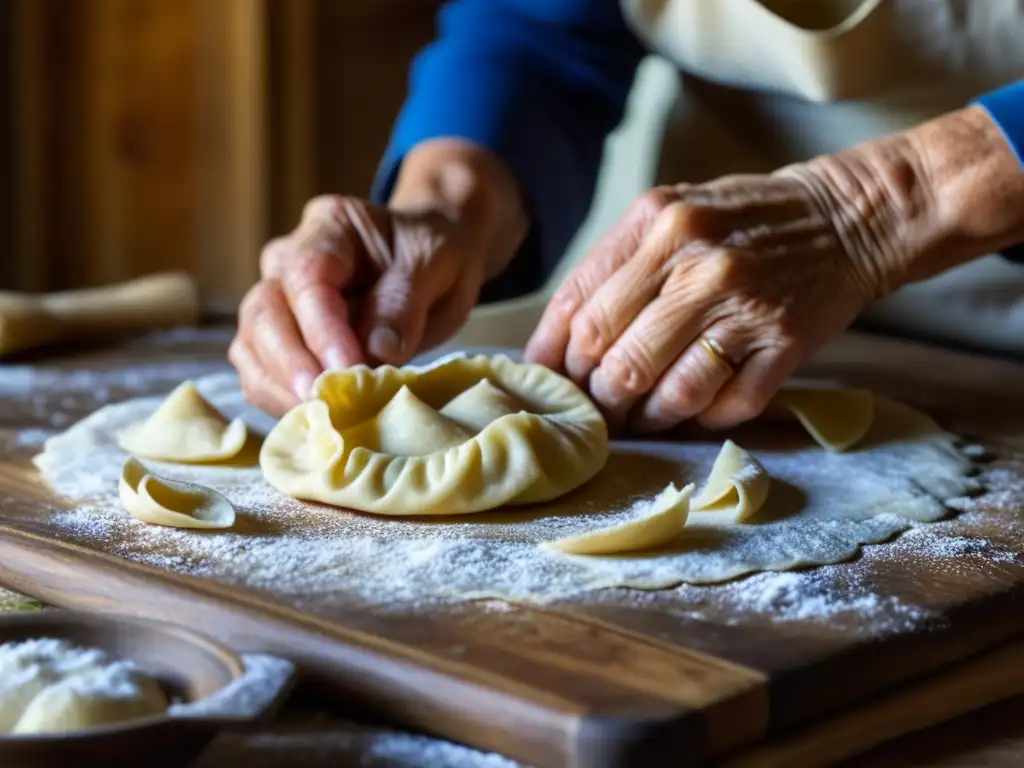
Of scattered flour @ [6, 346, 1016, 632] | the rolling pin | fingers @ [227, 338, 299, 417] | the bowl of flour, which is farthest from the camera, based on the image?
the rolling pin

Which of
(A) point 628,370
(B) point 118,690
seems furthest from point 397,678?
(A) point 628,370

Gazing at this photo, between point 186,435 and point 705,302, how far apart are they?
1.89ft

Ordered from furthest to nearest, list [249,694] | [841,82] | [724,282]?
[841,82] → [724,282] → [249,694]

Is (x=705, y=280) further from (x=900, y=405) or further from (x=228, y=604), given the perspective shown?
(x=228, y=604)

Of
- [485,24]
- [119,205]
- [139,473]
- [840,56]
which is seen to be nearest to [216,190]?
[119,205]

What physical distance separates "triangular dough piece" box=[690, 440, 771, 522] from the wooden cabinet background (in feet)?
7.97

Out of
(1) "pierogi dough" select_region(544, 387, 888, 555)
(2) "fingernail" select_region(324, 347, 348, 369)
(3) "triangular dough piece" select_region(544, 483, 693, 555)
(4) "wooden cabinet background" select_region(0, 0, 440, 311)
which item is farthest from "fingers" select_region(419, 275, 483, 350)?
(4) "wooden cabinet background" select_region(0, 0, 440, 311)

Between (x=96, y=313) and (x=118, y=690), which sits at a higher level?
(x=118, y=690)

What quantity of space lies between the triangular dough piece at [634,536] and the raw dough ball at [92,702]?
1.35ft

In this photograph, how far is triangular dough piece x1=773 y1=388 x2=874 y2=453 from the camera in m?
1.42

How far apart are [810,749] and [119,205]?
3180mm

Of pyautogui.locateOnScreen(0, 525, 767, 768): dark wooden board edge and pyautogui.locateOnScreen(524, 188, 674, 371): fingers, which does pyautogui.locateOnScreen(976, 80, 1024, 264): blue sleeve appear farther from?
pyautogui.locateOnScreen(0, 525, 767, 768): dark wooden board edge

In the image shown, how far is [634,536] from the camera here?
1.03 m

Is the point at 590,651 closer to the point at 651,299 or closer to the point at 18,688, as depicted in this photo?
the point at 18,688
